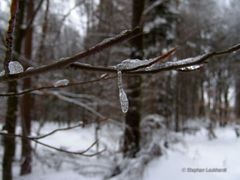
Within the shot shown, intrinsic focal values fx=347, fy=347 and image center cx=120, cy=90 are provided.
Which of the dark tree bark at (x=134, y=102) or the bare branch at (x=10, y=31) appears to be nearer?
the bare branch at (x=10, y=31)

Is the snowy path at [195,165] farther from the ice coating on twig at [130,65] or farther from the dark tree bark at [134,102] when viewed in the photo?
the ice coating on twig at [130,65]

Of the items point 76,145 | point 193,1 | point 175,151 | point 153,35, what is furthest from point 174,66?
point 193,1

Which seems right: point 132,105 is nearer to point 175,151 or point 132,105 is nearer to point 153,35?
point 175,151

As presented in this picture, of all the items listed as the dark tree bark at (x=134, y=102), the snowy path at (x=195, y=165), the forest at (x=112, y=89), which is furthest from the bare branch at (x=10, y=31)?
the dark tree bark at (x=134, y=102)

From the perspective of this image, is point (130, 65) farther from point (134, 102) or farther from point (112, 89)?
point (112, 89)

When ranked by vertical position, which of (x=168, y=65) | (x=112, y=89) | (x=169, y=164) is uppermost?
(x=112, y=89)

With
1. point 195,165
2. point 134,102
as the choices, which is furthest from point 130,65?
point 134,102

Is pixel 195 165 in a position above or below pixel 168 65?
below

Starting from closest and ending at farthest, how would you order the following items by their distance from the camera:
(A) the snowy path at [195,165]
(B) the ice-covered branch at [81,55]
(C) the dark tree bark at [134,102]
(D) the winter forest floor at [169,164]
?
(B) the ice-covered branch at [81,55], (A) the snowy path at [195,165], (D) the winter forest floor at [169,164], (C) the dark tree bark at [134,102]
